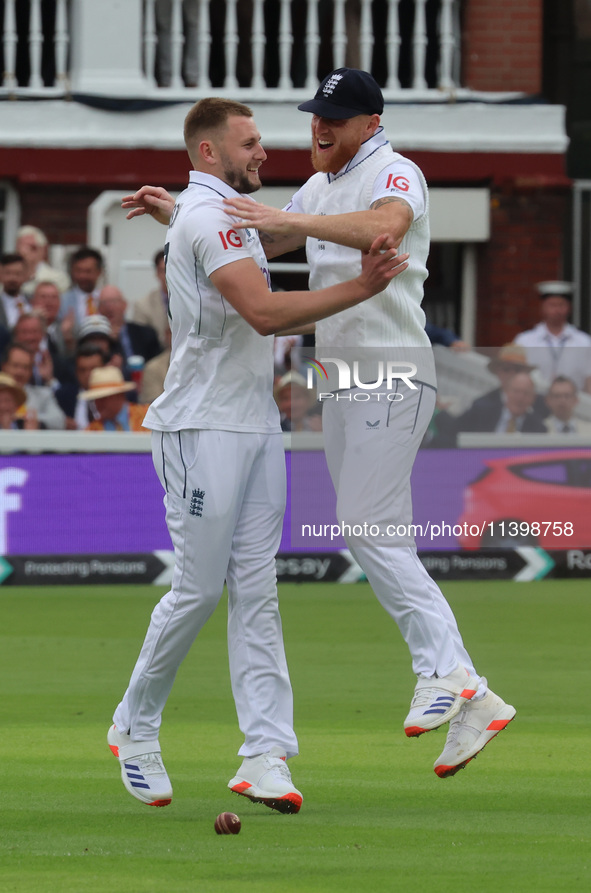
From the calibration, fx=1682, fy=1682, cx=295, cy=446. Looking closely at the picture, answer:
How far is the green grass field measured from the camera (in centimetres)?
474

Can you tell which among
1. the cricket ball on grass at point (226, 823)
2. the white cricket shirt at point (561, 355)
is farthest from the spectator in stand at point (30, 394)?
the cricket ball on grass at point (226, 823)

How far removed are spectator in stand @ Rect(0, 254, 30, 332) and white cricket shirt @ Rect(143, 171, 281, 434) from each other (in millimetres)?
7890

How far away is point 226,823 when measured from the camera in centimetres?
519

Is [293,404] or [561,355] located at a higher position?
[561,355]

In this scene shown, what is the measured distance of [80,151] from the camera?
637 inches

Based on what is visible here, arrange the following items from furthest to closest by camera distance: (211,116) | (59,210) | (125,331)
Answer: (59,210), (125,331), (211,116)

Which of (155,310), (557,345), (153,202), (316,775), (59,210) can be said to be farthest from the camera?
(59,210)

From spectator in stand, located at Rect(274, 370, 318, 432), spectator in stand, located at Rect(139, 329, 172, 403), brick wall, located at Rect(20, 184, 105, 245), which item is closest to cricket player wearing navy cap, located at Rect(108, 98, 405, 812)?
spectator in stand, located at Rect(274, 370, 318, 432)

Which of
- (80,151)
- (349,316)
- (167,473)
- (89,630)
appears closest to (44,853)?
(167,473)

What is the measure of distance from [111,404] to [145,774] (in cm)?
756

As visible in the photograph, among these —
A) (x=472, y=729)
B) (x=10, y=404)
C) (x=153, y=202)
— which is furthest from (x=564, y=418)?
(x=472, y=729)

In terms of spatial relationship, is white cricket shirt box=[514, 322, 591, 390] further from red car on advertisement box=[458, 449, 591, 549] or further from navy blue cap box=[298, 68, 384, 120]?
navy blue cap box=[298, 68, 384, 120]

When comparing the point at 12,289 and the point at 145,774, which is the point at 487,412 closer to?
the point at 12,289

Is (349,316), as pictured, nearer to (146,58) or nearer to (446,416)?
(446,416)
